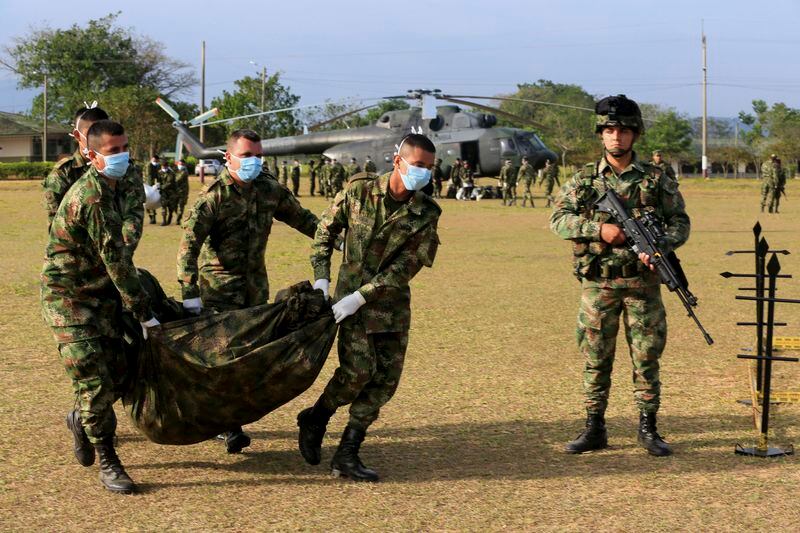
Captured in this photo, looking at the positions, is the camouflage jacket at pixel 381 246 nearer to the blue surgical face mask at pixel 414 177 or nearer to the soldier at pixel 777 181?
the blue surgical face mask at pixel 414 177

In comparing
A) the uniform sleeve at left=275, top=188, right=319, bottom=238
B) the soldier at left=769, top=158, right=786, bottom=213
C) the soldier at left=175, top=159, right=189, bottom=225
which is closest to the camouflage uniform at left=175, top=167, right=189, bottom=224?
the soldier at left=175, top=159, right=189, bottom=225

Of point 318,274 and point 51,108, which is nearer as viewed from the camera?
point 318,274

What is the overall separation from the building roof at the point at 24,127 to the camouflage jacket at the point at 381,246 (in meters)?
75.8

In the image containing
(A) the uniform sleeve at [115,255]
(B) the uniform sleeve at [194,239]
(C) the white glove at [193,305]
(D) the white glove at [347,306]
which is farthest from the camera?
(B) the uniform sleeve at [194,239]

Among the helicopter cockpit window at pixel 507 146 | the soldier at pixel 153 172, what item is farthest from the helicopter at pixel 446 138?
the soldier at pixel 153 172

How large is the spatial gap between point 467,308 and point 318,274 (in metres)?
6.20

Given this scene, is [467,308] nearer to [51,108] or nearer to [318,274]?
[318,274]

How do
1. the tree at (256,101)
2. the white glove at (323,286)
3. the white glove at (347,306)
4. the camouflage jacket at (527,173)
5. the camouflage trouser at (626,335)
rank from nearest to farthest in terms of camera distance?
the white glove at (347,306)
the white glove at (323,286)
the camouflage trouser at (626,335)
the camouflage jacket at (527,173)
the tree at (256,101)

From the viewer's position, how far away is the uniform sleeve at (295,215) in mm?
6242

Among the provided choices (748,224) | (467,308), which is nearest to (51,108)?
(748,224)

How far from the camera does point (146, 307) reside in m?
5.23

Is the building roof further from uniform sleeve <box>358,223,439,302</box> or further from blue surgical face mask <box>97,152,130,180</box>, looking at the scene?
uniform sleeve <box>358,223,439,302</box>

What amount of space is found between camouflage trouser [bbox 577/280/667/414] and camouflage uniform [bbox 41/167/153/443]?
2638 mm

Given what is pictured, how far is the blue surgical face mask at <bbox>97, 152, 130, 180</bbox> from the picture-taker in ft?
17.3
